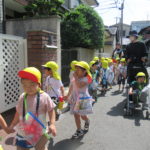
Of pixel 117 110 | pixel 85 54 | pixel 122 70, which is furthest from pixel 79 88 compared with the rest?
pixel 85 54

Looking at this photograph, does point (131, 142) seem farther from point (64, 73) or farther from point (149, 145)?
point (64, 73)

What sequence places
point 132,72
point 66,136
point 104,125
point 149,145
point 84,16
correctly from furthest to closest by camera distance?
point 84,16, point 132,72, point 104,125, point 66,136, point 149,145

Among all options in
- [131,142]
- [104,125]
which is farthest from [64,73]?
[131,142]

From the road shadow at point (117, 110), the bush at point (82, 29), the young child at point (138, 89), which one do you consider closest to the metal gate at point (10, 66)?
the road shadow at point (117, 110)

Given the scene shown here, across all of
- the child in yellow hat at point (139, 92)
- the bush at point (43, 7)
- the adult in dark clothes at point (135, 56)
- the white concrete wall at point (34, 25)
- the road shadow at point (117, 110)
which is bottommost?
the road shadow at point (117, 110)

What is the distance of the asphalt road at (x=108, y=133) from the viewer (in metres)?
3.60

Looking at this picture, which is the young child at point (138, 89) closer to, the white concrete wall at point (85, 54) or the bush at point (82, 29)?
the bush at point (82, 29)

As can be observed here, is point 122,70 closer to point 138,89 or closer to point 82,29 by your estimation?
point 82,29

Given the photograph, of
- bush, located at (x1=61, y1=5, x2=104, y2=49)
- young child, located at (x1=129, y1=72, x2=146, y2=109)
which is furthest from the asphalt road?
bush, located at (x1=61, y1=5, x2=104, y2=49)

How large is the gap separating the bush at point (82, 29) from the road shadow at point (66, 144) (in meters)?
6.21

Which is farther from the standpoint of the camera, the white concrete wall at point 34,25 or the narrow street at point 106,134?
the white concrete wall at point 34,25

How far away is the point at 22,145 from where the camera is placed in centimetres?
245

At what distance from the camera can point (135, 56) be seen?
6117mm

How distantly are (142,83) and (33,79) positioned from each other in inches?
156
